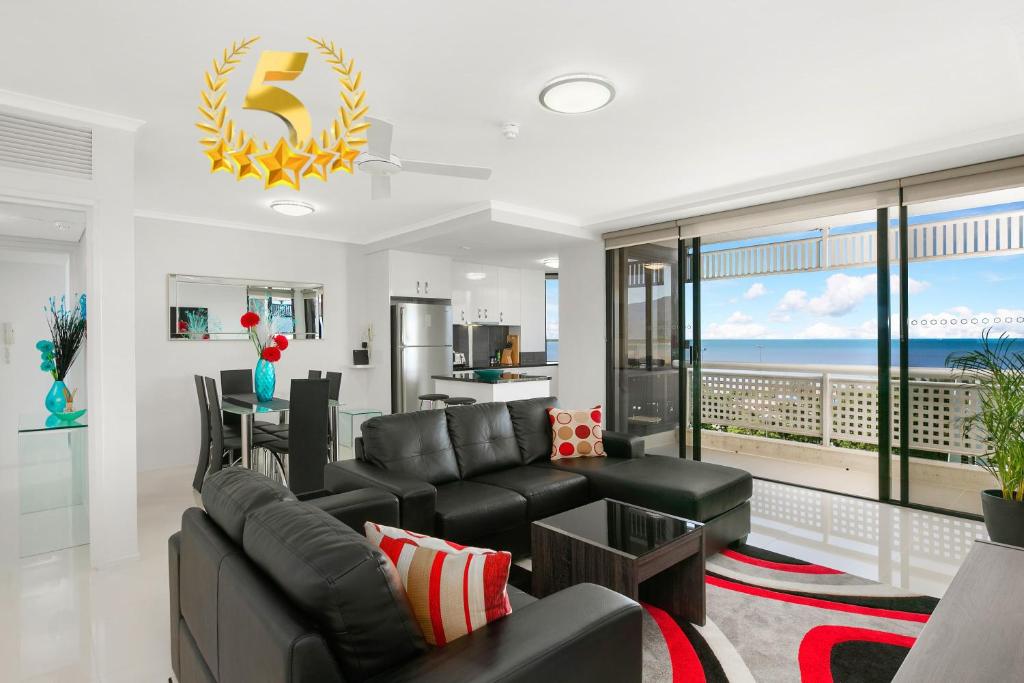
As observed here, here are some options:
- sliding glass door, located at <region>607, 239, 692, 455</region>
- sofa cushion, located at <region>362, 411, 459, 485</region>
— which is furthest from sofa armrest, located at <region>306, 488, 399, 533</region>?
sliding glass door, located at <region>607, 239, 692, 455</region>

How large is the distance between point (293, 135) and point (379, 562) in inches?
46.4

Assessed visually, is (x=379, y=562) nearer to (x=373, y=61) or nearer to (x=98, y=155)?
(x=373, y=61)

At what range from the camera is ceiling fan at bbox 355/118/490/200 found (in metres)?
2.84

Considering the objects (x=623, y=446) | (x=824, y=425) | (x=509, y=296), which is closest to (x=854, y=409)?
(x=824, y=425)

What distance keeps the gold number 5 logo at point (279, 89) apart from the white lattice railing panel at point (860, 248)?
438cm

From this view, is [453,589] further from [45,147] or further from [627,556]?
[45,147]

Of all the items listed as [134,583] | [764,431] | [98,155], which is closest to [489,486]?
[134,583]

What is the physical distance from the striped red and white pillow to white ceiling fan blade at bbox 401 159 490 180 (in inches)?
90.8

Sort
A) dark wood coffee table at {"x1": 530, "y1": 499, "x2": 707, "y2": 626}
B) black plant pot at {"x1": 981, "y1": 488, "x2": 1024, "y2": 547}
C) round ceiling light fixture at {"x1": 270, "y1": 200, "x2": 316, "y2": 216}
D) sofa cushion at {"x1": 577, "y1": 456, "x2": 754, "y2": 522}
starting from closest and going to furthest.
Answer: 1. dark wood coffee table at {"x1": 530, "y1": 499, "x2": 707, "y2": 626}
2. sofa cushion at {"x1": 577, "y1": 456, "x2": 754, "y2": 522}
3. black plant pot at {"x1": 981, "y1": 488, "x2": 1024, "y2": 547}
4. round ceiling light fixture at {"x1": 270, "y1": 200, "x2": 316, "y2": 216}

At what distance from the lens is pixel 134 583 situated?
2904 millimetres

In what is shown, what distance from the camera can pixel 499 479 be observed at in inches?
132

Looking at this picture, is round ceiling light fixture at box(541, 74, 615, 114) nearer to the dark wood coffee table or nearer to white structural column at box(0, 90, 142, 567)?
the dark wood coffee table

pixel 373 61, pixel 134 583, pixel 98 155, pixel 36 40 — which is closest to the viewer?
pixel 36 40

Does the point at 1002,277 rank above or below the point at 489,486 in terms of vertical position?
above
